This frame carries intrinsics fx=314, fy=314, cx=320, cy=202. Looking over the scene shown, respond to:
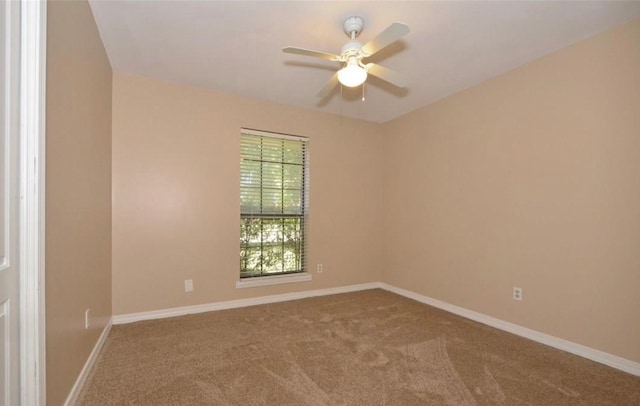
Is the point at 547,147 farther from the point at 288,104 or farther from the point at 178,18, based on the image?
the point at 178,18

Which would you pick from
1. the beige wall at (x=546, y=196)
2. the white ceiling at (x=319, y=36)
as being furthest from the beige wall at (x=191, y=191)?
the beige wall at (x=546, y=196)

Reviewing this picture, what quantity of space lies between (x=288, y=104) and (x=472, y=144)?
88.0 inches

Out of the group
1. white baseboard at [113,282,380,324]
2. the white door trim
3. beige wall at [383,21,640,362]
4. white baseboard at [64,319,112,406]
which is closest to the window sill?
white baseboard at [113,282,380,324]

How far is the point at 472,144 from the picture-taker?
134 inches

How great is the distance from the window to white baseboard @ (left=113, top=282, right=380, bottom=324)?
0.30 metres

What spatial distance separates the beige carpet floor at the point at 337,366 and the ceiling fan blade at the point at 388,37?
→ 7.14 feet

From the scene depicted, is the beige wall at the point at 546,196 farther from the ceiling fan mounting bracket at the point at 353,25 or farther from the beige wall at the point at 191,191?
the ceiling fan mounting bracket at the point at 353,25

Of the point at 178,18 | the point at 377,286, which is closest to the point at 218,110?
the point at 178,18

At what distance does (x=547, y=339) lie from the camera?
8.84ft

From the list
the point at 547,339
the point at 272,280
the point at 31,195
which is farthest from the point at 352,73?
the point at 547,339

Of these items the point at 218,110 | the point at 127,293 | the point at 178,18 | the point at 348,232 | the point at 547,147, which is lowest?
the point at 127,293

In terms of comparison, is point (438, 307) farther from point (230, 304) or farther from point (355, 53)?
point (355, 53)

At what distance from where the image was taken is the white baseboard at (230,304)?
315 cm

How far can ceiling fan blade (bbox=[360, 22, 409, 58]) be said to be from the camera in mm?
1787
